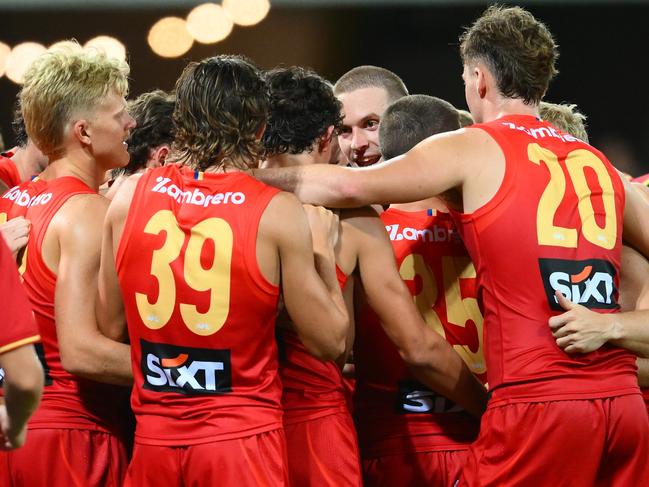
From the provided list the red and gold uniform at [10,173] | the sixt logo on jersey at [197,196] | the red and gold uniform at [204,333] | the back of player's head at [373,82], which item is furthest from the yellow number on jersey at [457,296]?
the red and gold uniform at [10,173]

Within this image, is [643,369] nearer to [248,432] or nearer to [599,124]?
[248,432]

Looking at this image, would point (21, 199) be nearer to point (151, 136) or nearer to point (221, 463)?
point (151, 136)

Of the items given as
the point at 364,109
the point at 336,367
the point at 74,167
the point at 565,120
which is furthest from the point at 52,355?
the point at 565,120

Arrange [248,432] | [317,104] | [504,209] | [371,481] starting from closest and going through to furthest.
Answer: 1. [248,432]
2. [504,209]
3. [317,104]
4. [371,481]

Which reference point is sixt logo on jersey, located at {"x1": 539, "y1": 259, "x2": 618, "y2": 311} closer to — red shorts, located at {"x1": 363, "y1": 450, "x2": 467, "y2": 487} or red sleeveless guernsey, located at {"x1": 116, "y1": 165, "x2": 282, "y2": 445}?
red shorts, located at {"x1": 363, "y1": 450, "x2": 467, "y2": 487}

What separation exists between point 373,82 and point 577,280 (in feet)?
8.28

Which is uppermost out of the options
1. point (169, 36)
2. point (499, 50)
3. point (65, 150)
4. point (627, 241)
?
point (169, 36)

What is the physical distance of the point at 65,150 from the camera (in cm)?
392

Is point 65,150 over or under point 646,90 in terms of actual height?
under

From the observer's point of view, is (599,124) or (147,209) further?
(599,124)

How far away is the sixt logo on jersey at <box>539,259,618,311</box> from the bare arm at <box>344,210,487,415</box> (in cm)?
48

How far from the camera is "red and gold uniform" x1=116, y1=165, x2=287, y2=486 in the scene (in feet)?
10.2

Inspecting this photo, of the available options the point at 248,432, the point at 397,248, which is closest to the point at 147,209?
the point at 248,432

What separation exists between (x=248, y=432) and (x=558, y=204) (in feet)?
4.48
